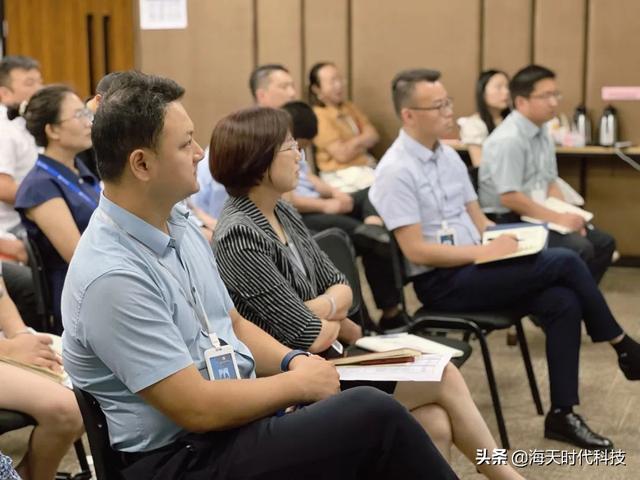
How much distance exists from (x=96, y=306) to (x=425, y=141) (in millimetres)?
2201

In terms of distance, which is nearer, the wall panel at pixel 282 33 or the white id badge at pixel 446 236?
the white id badge at pixel 446 236

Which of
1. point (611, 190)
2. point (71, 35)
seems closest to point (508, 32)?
point (611, 190)

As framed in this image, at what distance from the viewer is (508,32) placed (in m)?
6.59

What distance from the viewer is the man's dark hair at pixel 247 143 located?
8.53 feet

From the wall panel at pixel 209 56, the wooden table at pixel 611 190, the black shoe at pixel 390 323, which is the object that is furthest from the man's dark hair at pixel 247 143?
the wall panel at pixel 209 56

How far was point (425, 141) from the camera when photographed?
3695 mm

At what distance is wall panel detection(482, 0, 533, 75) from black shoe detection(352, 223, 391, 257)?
2.47 metres

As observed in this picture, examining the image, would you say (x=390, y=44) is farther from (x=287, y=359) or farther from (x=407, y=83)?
(x=287, y=359)

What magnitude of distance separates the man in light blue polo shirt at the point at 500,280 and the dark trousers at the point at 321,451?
1.61 m

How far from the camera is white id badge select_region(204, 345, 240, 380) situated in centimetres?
193

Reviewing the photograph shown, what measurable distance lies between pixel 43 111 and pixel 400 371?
1973 millimetres

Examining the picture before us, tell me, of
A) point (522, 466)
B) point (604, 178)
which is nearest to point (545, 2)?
point (604, 178)

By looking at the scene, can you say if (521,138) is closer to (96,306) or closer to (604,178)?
(604,178)

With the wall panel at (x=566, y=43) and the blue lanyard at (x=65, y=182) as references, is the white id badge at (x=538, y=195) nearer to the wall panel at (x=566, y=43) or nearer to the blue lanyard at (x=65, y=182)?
the wall panel at (x=566, y=43)
